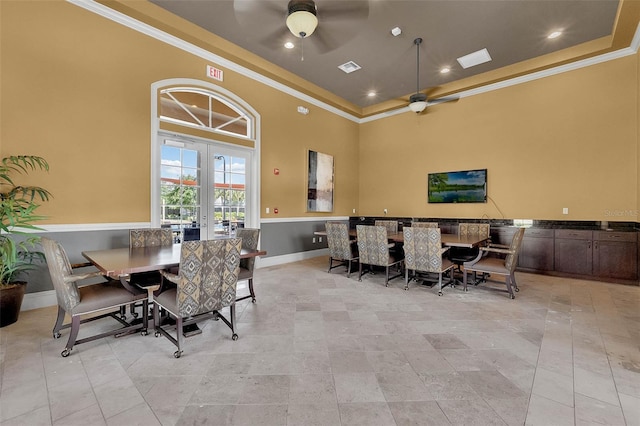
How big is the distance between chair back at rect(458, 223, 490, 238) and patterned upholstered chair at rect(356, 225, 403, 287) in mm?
1612

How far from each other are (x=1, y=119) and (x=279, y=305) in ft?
12.2

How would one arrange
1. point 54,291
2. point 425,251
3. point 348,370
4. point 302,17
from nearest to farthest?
point 348,370
point 302,17
point 54,291
point 425,251

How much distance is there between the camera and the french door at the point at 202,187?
4.47 meters

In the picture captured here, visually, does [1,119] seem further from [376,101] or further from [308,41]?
[376,101]

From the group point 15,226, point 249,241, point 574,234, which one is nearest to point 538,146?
point 574,234

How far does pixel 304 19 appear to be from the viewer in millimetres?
3174

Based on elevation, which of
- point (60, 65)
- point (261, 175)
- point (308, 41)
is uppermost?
point (308, 41)

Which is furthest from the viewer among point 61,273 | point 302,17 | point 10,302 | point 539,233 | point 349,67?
point 349,67

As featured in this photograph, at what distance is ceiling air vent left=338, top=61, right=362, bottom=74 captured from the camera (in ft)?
17.6

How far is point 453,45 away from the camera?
15.4ft

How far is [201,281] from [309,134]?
500 centimetres

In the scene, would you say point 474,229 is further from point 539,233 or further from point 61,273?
point 61,273

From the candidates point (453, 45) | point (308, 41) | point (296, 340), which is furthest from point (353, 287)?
point (453, 45)

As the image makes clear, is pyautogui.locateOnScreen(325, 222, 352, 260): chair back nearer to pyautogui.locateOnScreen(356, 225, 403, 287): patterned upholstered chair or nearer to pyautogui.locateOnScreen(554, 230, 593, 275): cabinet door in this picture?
pyautogui.locateOnScreen(356, 225, 403, 287): patterned upholstered chair
